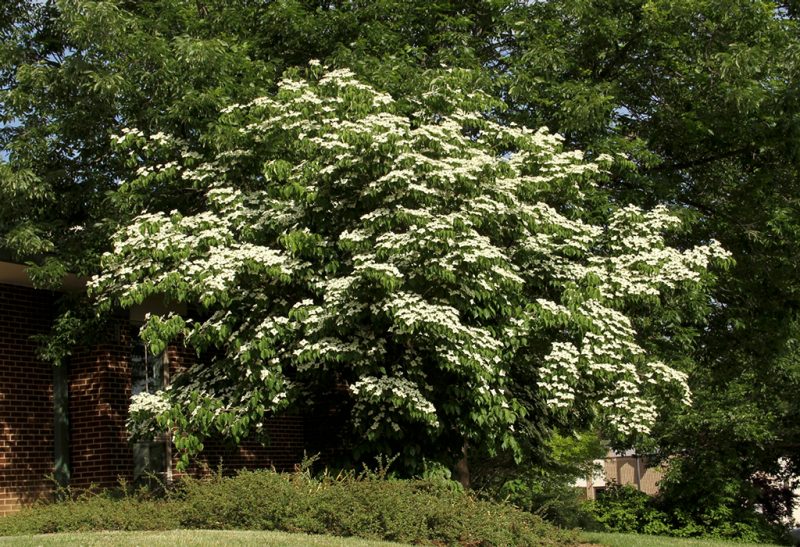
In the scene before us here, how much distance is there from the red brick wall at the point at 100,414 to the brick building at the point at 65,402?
1 centimetres

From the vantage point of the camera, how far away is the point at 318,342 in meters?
12.3

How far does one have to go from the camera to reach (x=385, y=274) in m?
11.4

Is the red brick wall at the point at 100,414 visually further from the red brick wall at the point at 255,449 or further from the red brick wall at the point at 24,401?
the red brick wall at the point at 255,449

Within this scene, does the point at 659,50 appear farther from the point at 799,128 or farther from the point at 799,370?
the point at 799,370

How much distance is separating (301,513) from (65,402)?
5.85 metres

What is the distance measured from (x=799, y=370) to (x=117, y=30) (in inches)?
604

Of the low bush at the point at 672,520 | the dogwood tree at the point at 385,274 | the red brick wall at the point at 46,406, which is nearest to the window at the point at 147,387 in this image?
the red brick wall at the point at 46,406

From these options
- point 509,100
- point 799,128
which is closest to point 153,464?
point 509,100

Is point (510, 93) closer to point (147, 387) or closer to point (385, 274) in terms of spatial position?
point (385, 274)

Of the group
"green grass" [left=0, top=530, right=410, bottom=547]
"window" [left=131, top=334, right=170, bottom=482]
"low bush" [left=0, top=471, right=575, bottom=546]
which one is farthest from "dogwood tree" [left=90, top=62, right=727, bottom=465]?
"green grass" [left=0, top=530, right=410, bottom=547]

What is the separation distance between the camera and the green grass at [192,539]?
31.7 ft

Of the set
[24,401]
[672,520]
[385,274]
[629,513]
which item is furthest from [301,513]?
[672,520]

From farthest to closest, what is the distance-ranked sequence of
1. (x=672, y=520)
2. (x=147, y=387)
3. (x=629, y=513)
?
(x=629, y=513)
(x=672, y=520)
(x=147, y=387)

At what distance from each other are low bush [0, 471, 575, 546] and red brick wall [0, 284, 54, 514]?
7.11ft
